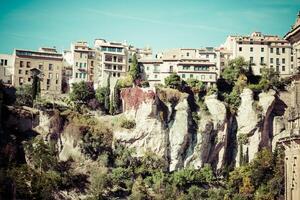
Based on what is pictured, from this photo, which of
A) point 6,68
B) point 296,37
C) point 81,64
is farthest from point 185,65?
point 296,37

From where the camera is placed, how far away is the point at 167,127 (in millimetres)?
40844

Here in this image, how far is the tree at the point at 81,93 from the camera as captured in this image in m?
41.4

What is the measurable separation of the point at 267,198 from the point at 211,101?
Result: 10025 millimetres

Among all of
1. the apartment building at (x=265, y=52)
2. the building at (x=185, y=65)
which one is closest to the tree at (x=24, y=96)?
the building at (x=185, y=65)

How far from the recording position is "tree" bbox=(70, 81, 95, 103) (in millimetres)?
41375

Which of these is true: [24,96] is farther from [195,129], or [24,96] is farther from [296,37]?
[296,37]

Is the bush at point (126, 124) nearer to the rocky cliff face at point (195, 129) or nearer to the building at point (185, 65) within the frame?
the rocky cliff face at point (195, 129)

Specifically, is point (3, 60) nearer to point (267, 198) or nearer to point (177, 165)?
point (177, 165)

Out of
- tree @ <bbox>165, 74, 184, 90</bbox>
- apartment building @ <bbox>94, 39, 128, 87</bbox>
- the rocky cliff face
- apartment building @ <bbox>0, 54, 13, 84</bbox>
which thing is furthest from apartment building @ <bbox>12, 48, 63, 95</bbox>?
tree @ <bbox>165, 74, 184, 90</bbox>

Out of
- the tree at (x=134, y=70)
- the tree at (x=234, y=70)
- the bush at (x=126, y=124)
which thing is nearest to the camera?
the bush at (x=126, y=124)

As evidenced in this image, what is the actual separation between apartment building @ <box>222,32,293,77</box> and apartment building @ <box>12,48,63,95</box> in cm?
1346

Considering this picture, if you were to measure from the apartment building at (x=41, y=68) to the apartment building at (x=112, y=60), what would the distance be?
3126 millimetres

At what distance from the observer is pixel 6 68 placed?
1699 inches

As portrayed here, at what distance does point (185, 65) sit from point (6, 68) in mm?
12779
